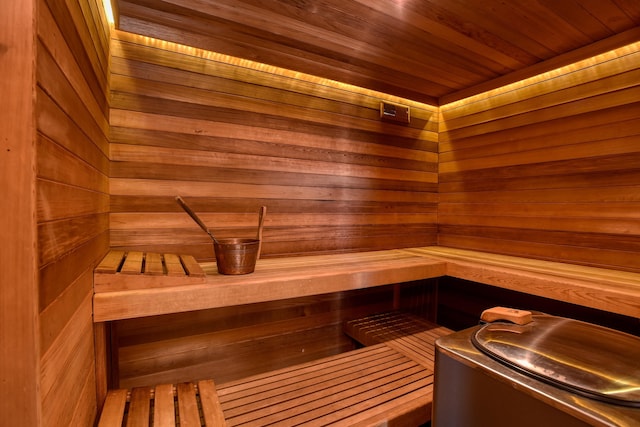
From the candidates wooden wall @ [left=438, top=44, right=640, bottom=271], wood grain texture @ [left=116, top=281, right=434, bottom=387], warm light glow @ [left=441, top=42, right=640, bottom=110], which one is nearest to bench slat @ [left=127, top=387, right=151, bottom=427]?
wood grain texture @ [left=116, top=281, right=434, bottom=387]

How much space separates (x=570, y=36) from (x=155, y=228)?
269 centimetres

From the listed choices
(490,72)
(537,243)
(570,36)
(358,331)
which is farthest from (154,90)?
(537,243)

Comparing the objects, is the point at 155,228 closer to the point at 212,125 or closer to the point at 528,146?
the point at 212,125

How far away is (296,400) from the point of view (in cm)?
149

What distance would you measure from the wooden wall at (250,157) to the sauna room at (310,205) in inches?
0.6

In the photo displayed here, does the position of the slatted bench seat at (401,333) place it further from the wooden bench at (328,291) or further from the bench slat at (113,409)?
the bench slat at (113,409)

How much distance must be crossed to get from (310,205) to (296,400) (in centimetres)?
131

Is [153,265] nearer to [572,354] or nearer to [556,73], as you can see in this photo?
[572,354]

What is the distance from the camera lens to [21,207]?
0.64 meters

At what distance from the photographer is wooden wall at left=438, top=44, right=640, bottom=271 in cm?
199

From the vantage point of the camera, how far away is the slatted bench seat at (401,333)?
1941 mm

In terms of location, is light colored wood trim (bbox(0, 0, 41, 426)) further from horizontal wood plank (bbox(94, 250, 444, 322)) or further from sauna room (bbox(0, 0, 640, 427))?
horizontal wood plank (bbox(94, 250, 444, 322))

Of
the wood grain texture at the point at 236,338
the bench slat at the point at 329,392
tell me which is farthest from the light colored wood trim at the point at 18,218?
the wood grain texture at the point at 236,338

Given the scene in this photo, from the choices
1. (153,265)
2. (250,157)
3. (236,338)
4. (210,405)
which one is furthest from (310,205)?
(210,405)
